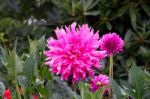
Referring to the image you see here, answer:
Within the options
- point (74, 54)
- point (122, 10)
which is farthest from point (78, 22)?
point (74, 54)

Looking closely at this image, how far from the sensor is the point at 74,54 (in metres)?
1.76

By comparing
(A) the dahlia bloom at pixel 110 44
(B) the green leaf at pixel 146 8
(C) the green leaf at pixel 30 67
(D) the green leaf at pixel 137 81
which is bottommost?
(D) the green leaf at pixel 137 81

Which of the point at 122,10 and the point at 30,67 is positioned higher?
the point at 122,10

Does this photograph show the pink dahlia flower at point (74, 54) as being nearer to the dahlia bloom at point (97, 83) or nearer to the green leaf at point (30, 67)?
the green leaf at point (30, 67)

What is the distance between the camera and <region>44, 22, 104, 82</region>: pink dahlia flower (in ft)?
5.66

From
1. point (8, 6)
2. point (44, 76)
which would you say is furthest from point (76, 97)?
point (8, 6)

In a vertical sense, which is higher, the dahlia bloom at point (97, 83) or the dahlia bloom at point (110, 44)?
the dahlia bloom at point (110, 44)

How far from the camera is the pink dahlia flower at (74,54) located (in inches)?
67.9

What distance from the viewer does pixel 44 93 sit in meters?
1.96

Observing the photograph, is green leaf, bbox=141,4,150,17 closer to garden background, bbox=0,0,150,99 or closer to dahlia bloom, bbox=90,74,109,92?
garden background, bbox=0,0,150,99

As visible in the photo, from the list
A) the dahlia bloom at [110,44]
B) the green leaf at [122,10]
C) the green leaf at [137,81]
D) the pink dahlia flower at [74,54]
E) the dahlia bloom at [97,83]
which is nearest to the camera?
the pink dahlia flower at [74,54]

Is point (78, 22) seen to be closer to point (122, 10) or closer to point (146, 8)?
point (122, 10)

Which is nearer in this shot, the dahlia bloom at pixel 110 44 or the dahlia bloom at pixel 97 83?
the dahlia bloom at pixel 97 83

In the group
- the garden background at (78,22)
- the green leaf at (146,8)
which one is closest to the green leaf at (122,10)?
the garden background at (78,22)
